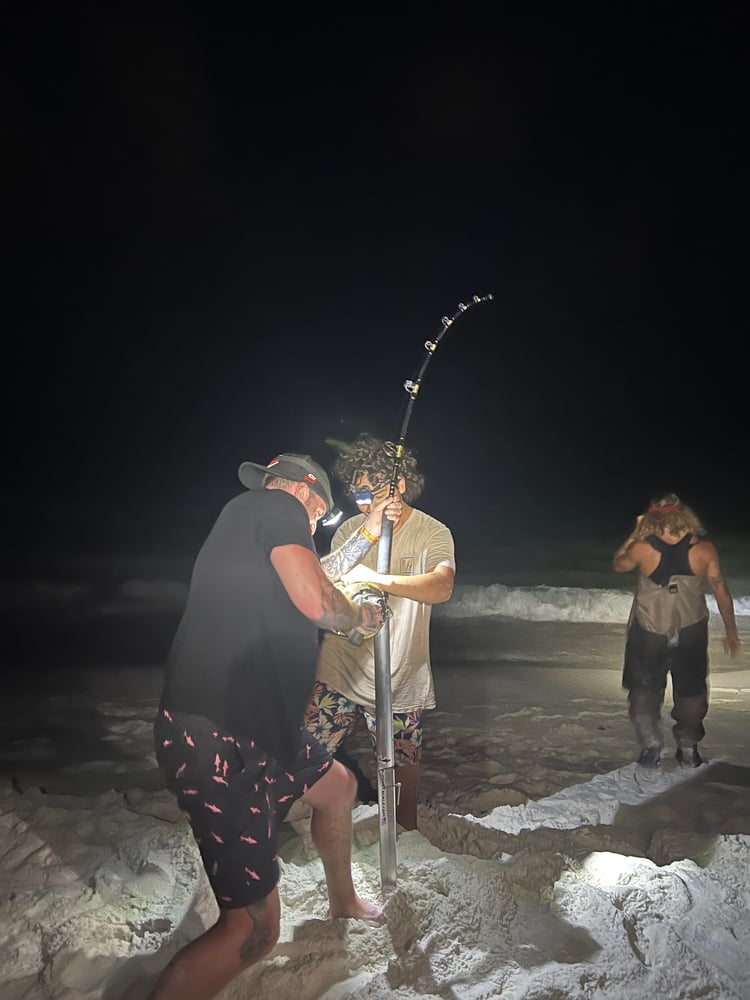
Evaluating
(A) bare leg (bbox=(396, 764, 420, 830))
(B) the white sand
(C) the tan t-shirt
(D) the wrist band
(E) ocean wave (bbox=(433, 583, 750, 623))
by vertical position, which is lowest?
(B) the white sand

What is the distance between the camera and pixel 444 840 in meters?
3.55

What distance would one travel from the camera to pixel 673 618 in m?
4.60

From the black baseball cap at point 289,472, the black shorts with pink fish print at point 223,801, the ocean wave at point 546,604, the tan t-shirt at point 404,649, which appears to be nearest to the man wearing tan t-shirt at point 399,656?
the tan t-shirt at point 404,649

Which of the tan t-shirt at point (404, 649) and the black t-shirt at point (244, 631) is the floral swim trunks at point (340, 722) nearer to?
the tan t-shirt at point (404, 649)

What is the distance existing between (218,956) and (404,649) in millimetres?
1623

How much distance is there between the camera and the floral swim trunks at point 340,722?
327cm

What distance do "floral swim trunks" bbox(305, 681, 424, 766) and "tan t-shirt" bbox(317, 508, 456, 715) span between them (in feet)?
0.15

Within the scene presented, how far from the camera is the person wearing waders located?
4559mm

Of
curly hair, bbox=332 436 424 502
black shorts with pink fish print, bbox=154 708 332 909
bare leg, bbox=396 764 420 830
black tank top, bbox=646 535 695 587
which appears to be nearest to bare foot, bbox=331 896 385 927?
black shorts with pink fish print, bbox=154 708 332 909

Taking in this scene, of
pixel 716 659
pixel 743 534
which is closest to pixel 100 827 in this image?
pixel 716 659

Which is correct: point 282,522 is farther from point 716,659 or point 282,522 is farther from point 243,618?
point 716,659

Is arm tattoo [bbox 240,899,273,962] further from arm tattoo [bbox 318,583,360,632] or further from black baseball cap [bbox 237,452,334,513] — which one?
black baseball cap [bbox 237,452,334,513]

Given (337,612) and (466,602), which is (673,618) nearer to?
(337,612)

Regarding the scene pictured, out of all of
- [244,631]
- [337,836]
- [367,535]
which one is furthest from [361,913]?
[367,535]
